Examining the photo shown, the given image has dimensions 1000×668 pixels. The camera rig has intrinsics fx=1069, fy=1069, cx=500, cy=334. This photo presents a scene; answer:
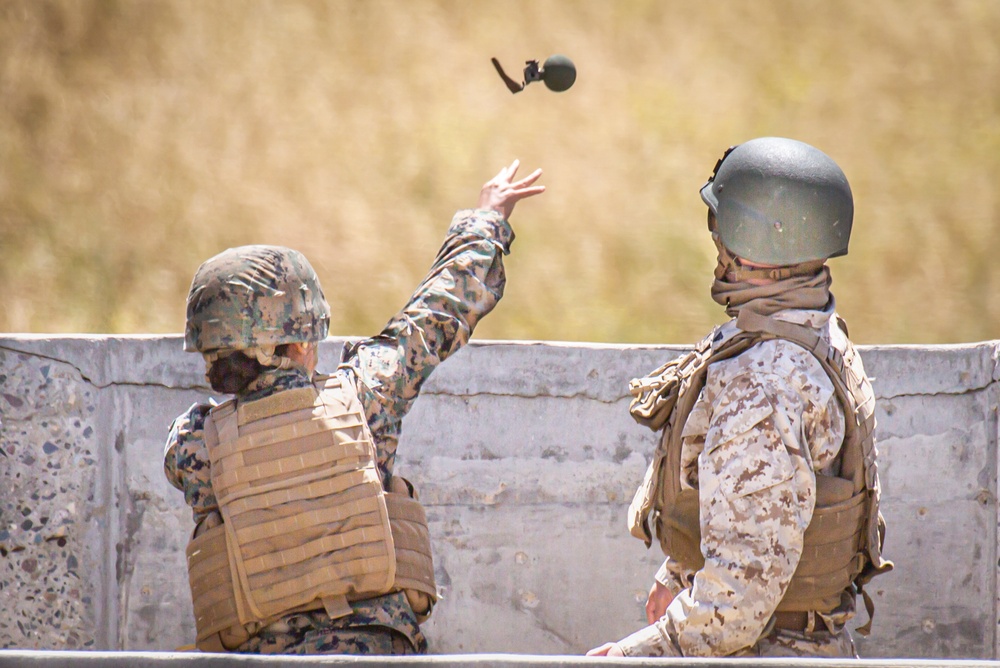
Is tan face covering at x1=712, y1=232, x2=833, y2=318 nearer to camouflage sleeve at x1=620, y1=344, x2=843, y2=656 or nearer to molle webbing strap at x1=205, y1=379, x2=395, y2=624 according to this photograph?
camouflage sleeve at x1=620, y1=344, x2=843, y2=656

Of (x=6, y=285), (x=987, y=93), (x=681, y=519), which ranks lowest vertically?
(x=681, y=519)

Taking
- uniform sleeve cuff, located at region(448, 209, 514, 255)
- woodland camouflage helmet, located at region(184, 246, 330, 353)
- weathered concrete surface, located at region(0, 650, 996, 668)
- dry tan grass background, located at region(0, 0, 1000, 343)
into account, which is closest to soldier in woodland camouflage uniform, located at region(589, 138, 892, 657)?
weathered concrete surface, located at region(0, 650, 996, 668)

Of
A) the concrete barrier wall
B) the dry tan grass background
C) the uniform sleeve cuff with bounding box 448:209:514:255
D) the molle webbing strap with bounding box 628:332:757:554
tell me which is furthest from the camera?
the dry tan grass background

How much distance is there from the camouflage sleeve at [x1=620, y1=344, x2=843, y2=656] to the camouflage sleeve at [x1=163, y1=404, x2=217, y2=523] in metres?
1.07

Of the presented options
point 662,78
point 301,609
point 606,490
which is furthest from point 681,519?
point 662,78

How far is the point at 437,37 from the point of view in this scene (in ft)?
18.4

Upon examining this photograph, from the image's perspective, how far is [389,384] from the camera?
2.49 metres

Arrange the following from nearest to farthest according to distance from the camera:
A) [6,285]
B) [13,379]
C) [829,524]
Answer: [829,524] < [13,379] < [6,285]

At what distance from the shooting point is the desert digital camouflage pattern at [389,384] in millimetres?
2342

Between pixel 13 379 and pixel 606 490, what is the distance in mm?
1981

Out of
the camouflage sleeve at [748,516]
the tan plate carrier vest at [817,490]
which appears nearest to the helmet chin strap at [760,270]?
the tan plate carrier vest at [817,490]

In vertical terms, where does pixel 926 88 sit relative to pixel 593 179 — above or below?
above

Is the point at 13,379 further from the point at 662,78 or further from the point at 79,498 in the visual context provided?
the point at 662,78

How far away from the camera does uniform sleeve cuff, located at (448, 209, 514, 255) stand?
2695mm
